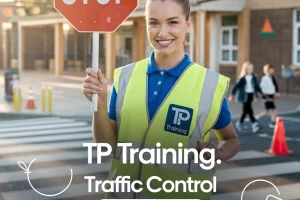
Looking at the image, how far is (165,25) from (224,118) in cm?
51

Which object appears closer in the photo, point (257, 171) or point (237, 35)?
point (257, 171)

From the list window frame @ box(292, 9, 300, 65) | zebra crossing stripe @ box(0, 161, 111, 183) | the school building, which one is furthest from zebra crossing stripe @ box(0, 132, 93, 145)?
window frame @ box(292, 9, 300, 65)

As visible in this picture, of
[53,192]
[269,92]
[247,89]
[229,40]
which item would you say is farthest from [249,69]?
[229,40]

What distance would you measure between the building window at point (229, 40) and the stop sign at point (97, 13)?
2395 cm

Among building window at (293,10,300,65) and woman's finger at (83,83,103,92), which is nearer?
woman's finger at (83,83,103,92)

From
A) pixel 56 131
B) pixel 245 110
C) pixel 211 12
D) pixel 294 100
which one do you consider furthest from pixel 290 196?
pixel 211 12

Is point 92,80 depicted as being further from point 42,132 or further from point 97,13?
point 42,132

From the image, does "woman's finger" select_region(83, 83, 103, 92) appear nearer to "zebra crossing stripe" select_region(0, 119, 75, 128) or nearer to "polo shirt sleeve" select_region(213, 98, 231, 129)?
"polo shirt sleeve" select_region(213, 98, 231, 129)

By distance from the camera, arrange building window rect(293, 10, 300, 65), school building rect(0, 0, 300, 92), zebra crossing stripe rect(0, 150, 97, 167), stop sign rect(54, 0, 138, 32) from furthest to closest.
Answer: school building rect(0, 0, 300, 92) < building window rect(293, 10, 300, 65) < zebra crossing stripe rect(0, 150, 97, 167) < stop sign rect(54, 0, 138, 32)

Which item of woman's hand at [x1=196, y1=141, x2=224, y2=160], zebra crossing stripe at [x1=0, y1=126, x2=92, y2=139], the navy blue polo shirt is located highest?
the navy blue polo shirt

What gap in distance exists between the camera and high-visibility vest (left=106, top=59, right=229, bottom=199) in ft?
7.92

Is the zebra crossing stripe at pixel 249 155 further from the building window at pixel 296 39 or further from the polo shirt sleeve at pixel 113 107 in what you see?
the building window at pixel 296 39

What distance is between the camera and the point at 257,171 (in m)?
8.12

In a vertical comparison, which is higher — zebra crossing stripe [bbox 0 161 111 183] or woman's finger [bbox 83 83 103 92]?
woman's finger [bbox 83 83 103 92]
